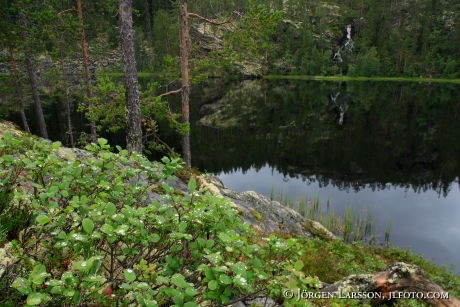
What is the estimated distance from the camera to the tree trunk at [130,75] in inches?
450

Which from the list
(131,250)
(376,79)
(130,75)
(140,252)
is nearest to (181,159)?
(140,252)

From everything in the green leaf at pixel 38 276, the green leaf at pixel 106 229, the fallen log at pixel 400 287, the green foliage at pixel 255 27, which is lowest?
the fallen log at pixel 400 287

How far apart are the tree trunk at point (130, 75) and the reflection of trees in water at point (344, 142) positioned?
1945cm

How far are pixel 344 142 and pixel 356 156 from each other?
18.5ft

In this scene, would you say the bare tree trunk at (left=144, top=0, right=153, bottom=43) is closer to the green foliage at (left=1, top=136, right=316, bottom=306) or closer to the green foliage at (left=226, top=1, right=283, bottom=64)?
the green foliage at (left=226, top=1, right=283, bottom=64)

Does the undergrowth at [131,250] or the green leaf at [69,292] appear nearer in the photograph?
the green leaf at [69,292]

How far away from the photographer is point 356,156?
35.6 m

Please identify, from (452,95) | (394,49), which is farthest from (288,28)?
(452,95)

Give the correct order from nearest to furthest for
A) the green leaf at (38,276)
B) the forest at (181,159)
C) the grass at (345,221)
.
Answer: the green leaf at (38,276) < the forest at (181,159) < the grass at (345,221)

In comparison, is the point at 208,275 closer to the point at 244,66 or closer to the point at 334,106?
the point at 334,106

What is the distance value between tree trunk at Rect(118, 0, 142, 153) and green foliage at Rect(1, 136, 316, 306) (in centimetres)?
749

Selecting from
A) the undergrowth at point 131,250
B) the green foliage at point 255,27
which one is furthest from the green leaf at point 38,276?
the green foliage at point 255,27

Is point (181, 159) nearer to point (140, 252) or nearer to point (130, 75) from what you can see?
point (140, 252)

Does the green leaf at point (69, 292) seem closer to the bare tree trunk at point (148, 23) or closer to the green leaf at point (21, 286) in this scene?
the green leaf at point (21, 286)
